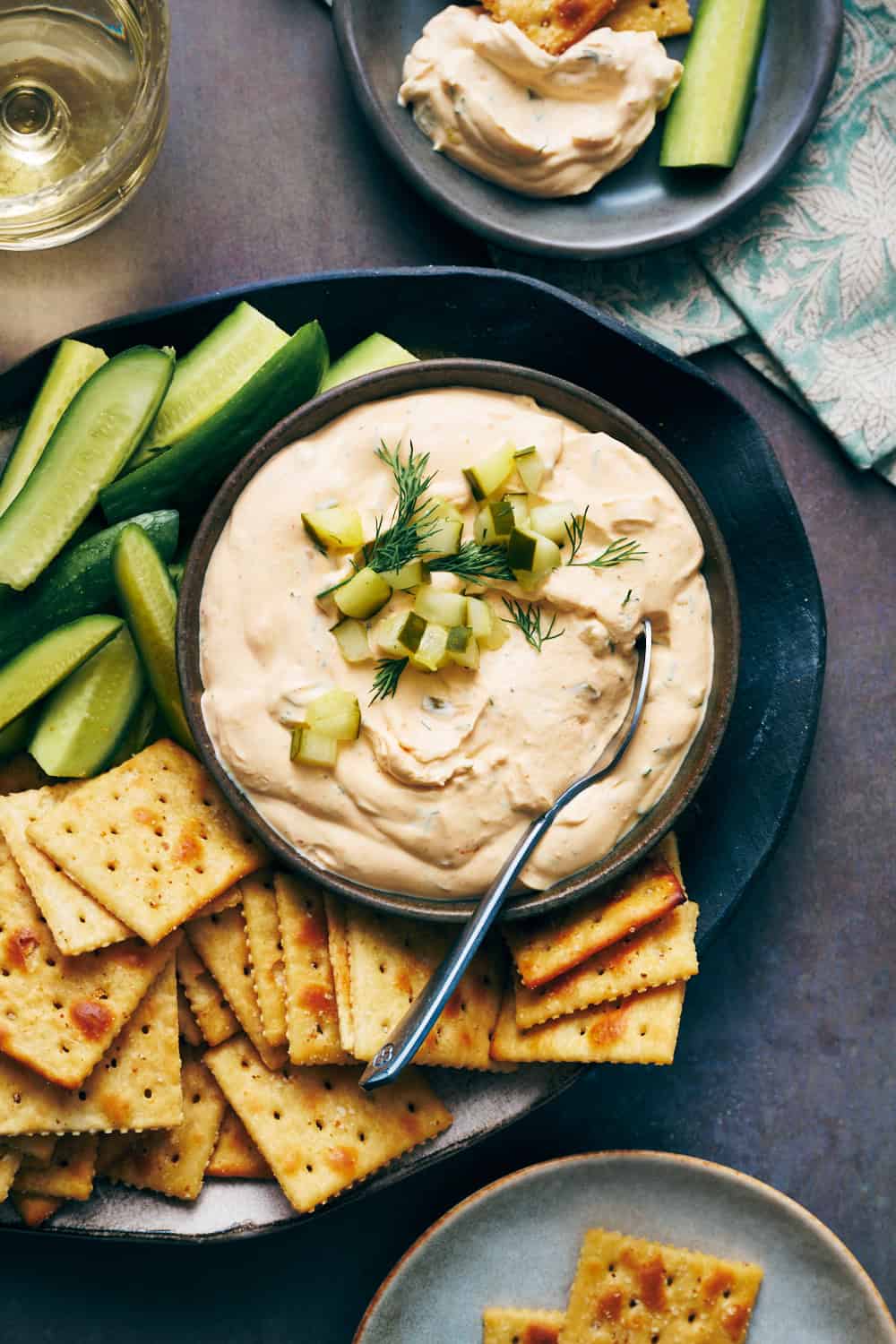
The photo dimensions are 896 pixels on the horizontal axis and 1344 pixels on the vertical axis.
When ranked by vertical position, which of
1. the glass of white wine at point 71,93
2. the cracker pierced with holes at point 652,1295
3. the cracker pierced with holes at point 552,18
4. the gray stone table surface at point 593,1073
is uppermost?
the glass of white wine at point 71,93

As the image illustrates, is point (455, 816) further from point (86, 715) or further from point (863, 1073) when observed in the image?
point (863, 1073)

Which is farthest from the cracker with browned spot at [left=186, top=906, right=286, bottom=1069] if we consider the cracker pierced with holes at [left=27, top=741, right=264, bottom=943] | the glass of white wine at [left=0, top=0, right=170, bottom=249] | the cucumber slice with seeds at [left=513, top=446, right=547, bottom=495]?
the glass of white wine at [left=0, top=0, right=170, bottom=249]

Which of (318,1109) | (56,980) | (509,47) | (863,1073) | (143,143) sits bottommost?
(863,1073)

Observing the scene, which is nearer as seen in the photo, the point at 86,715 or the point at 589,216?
the point at 86,715

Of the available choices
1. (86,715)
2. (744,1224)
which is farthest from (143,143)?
(744,1224)

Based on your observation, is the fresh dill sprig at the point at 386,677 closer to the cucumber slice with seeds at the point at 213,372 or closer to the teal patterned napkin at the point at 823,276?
the cucumber slice with seeds at the point at 213,372

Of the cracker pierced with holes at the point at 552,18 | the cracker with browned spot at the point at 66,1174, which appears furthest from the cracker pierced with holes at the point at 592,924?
the cracker pierced with holes at the point at 552,18

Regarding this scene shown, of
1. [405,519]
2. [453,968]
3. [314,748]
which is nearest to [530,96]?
[405,519]

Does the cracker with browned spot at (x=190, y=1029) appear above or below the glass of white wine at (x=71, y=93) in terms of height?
below
